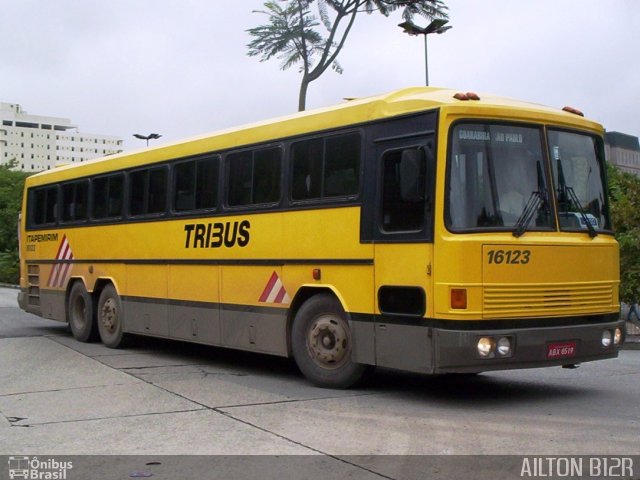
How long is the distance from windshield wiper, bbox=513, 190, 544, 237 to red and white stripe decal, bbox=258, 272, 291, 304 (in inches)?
119

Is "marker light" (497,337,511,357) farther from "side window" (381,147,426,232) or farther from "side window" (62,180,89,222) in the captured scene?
"side window" (62,180,89,222)

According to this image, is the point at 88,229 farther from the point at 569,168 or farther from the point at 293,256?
the point at 569,168

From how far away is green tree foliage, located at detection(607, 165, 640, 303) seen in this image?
1770 cm

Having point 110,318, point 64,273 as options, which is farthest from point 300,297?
point 64,273

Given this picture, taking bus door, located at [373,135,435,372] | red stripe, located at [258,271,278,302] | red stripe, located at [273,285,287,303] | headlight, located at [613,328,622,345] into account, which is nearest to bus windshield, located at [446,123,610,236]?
bus door, located at [373,135,435,372]

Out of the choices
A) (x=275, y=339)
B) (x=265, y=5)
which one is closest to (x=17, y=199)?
(x=265, y=5)

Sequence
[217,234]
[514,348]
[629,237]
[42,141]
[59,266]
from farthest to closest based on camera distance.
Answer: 1. [42,141]
2. [629,237]
3. [59,266]
4. [217,234]
5. [514,348]

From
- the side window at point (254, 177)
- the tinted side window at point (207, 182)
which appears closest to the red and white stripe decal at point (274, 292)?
A: the side window at point (254, 177)

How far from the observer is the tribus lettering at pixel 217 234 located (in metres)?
10.7

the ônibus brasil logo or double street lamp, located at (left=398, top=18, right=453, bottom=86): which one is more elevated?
double street lamp, located at (left=398, top=18, right=453, bottom=86)

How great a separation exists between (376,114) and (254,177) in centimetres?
227

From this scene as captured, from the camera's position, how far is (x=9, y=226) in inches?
2035

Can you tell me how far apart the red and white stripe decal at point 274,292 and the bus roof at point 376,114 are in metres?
1.76

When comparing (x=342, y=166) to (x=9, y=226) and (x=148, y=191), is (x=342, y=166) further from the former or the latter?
(x=9, y=226)
